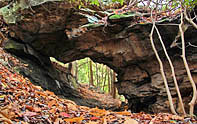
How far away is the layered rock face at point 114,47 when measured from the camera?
7.11m

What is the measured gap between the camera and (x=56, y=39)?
8273 mm

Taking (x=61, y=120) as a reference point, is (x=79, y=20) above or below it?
above

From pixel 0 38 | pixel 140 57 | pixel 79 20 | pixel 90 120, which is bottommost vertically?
pixel 90 120

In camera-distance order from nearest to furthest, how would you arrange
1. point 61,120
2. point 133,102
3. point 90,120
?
1. point 61,120
2. point 90,120
3. point 133,102

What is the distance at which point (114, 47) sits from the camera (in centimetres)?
823

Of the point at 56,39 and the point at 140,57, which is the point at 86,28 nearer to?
the point at 56,39

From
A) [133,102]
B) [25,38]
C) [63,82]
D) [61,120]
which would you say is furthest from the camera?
[63,82]

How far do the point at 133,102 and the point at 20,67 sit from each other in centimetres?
631

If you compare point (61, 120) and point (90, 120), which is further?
point (90, 120)

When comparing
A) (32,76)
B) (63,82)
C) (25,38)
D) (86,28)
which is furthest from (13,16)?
(63,82)

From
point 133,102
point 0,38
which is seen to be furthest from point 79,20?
point 133,102

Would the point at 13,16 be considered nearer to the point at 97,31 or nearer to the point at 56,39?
the point at 56,39

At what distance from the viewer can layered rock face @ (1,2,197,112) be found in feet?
23.3

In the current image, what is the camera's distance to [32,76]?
739 centimetres
